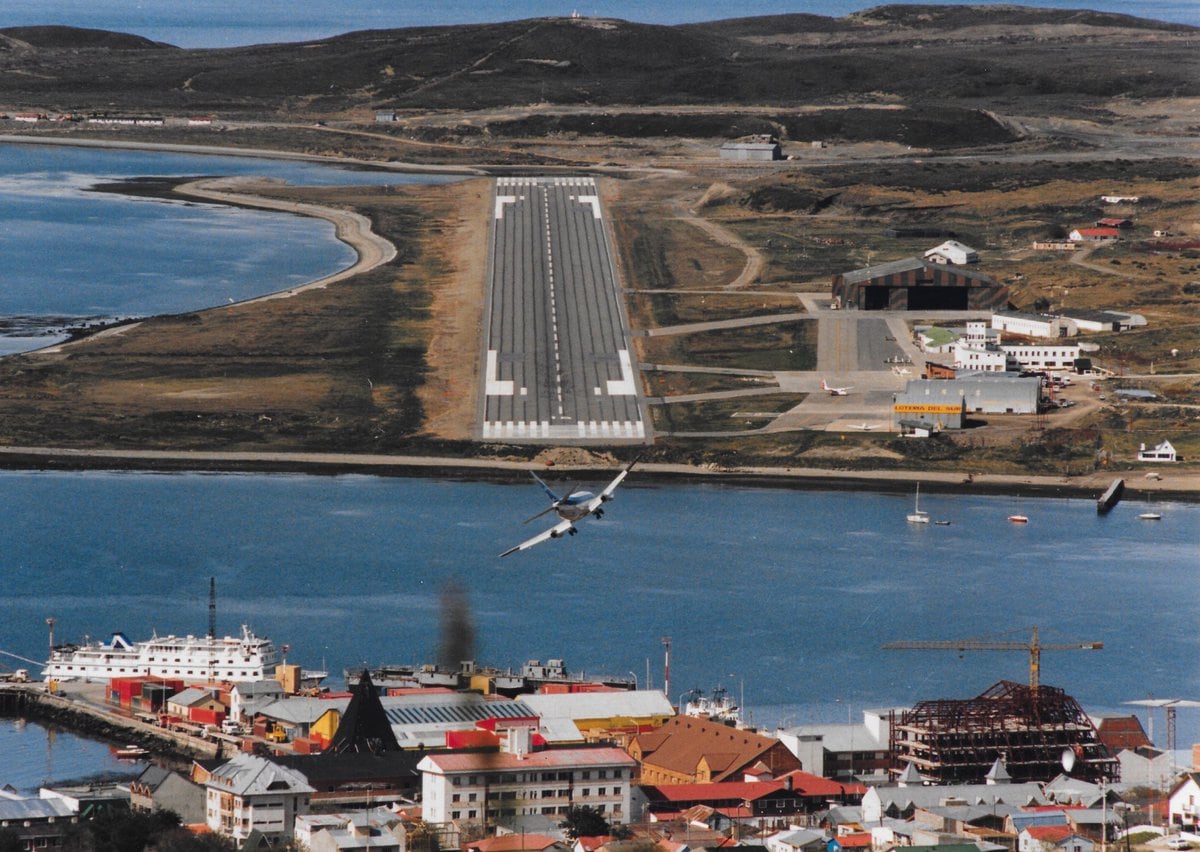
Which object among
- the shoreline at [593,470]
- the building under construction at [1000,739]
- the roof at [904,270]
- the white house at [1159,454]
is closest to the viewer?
the building under construction at [1000,739]

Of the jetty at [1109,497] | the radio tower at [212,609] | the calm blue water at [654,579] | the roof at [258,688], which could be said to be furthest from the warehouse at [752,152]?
the roof at [258,688]

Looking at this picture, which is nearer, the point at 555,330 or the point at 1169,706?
the point at 1169,706

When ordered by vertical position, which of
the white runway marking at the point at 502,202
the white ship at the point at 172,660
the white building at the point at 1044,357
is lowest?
the white ship at the point at 172,660

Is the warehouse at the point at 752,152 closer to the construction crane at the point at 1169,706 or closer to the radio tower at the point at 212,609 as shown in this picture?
the radio tower at the point at 212,609

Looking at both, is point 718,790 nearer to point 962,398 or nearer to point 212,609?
point 212,609

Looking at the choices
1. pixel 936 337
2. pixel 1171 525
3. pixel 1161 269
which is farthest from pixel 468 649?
pixel 1161 269

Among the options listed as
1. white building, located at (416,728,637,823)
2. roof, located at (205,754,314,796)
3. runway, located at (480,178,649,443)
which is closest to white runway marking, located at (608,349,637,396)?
runway, located at (480,178,649,443)

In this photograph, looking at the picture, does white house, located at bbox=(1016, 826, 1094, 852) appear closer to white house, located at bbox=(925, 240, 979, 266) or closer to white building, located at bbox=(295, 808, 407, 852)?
white building, located at bbox=(295, 808, 407, 852)

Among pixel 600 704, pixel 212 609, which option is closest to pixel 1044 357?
pixel 212 609
